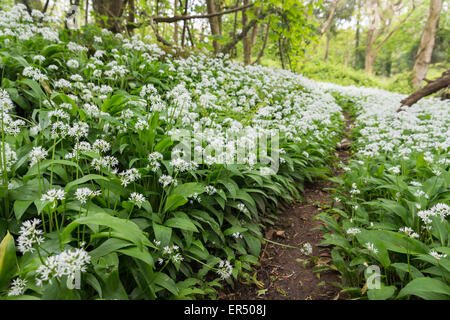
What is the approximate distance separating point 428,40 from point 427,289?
55.6ft

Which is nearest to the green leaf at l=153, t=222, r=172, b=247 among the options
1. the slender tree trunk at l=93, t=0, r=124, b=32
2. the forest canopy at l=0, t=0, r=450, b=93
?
the forest canopy at l=0, t=0, r=450, b=93

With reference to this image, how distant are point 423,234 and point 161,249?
2.70m

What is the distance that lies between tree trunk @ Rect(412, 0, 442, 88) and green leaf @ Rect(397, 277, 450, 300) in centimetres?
1499

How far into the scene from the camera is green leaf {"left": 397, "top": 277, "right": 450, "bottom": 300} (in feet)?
5.69

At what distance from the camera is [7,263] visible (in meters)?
1.55

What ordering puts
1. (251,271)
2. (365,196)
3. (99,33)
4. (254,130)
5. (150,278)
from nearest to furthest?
(150,278) < (251,271) < (365,196) < (254,130) < (99,33)

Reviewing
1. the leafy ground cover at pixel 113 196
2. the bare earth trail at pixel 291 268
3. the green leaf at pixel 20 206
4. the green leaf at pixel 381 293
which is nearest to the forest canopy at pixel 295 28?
the leafy ground cover at pixel 113 196

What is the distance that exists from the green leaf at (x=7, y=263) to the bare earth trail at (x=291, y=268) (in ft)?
5.71

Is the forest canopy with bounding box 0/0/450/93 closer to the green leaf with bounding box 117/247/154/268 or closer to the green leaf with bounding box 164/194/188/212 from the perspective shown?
the green leaf with bounding box 164/194/188/212

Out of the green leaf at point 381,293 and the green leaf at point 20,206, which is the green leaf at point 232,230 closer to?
the green leaf at point 381,293

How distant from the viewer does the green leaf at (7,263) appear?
1.53 m

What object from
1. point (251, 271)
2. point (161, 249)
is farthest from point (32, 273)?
point (251, 271)

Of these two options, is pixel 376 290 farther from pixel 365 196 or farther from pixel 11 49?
pixel 11 49

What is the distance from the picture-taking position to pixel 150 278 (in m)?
1.87
